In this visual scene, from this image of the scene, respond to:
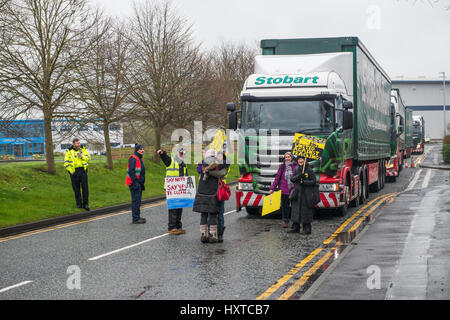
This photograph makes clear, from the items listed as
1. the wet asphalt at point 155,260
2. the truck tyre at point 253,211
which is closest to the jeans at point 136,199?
the wet asphalt at point 155,260

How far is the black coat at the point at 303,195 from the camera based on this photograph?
476 inches

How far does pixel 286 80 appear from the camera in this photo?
14.2 metres

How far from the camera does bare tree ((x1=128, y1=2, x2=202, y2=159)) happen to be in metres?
30.4

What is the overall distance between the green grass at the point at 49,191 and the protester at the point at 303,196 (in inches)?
266

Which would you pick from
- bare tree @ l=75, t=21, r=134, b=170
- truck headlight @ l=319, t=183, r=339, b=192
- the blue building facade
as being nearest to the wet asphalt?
truck headlight @ l=319, t=183, r=339, b=192

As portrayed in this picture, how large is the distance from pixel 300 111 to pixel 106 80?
12.6 meters

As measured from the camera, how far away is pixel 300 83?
1406 cm

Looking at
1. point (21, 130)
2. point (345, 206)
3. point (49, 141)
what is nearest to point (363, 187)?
point (345, 206)

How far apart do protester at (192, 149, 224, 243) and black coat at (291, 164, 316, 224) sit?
1957 millimetres

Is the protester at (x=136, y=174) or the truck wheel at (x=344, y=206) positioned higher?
the protester at (x=136, y=174)

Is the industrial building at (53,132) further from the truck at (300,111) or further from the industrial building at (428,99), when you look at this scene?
the industrial building at (428,99)
